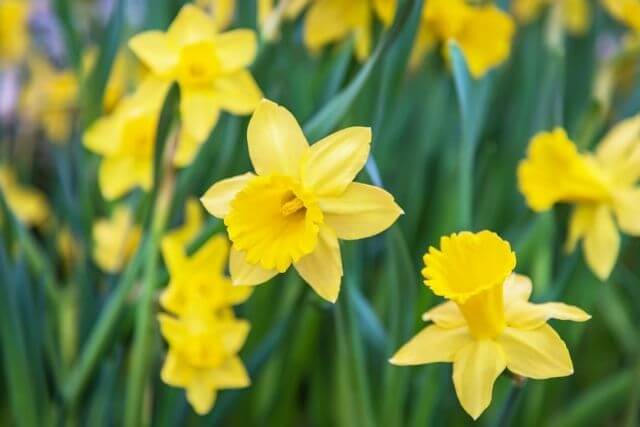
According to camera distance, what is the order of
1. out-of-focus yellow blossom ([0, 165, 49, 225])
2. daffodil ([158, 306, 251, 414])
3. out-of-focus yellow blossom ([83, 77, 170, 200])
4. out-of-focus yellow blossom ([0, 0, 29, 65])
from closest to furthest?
daffodil ([158, 306, 251, 414]) < out-of-focus yellow blossom ([83, 77, 170, 200]) < out-of-focus yellow blossom ([0, 0, 29, 65]) < out-of-focus yellow blossom ([0, 165, 49, 225])

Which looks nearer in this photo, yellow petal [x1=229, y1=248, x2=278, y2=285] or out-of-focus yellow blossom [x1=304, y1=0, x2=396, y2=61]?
yellow petal [x1=229, y1=248, x2=278, y2=285]

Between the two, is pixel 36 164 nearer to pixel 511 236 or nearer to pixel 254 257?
pixel 511 236

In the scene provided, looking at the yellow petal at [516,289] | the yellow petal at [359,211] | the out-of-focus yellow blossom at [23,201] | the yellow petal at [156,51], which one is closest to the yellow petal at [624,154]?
the yellow petal at [516,289]

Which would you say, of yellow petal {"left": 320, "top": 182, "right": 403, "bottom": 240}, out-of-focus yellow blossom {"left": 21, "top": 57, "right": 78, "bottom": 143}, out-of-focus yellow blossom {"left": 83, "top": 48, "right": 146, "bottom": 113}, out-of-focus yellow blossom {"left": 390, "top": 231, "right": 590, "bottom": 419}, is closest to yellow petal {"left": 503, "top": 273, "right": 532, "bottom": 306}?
out-of-focus yellow blossom {"left": 390, "top": 231, "right": 590, "bottom": 419}

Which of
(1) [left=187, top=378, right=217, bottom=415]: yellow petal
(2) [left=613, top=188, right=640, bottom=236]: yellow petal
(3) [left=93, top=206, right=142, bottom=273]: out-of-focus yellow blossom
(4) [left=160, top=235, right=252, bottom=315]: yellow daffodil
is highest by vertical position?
(2) [left=613, top=188, right=640, bottom=236]: yellow petal

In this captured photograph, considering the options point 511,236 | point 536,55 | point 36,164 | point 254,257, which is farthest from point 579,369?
point 36,164

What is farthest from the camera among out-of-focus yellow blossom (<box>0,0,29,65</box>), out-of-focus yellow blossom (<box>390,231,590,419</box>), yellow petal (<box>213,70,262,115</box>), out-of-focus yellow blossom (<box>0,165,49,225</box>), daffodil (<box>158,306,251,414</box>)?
out-of-focus yellow blossom (<box>0,165,49,225</box>)

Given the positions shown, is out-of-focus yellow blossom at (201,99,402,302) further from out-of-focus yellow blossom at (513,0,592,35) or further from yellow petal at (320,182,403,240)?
out-of-focus yellow blossom at (513,0,592,35)
